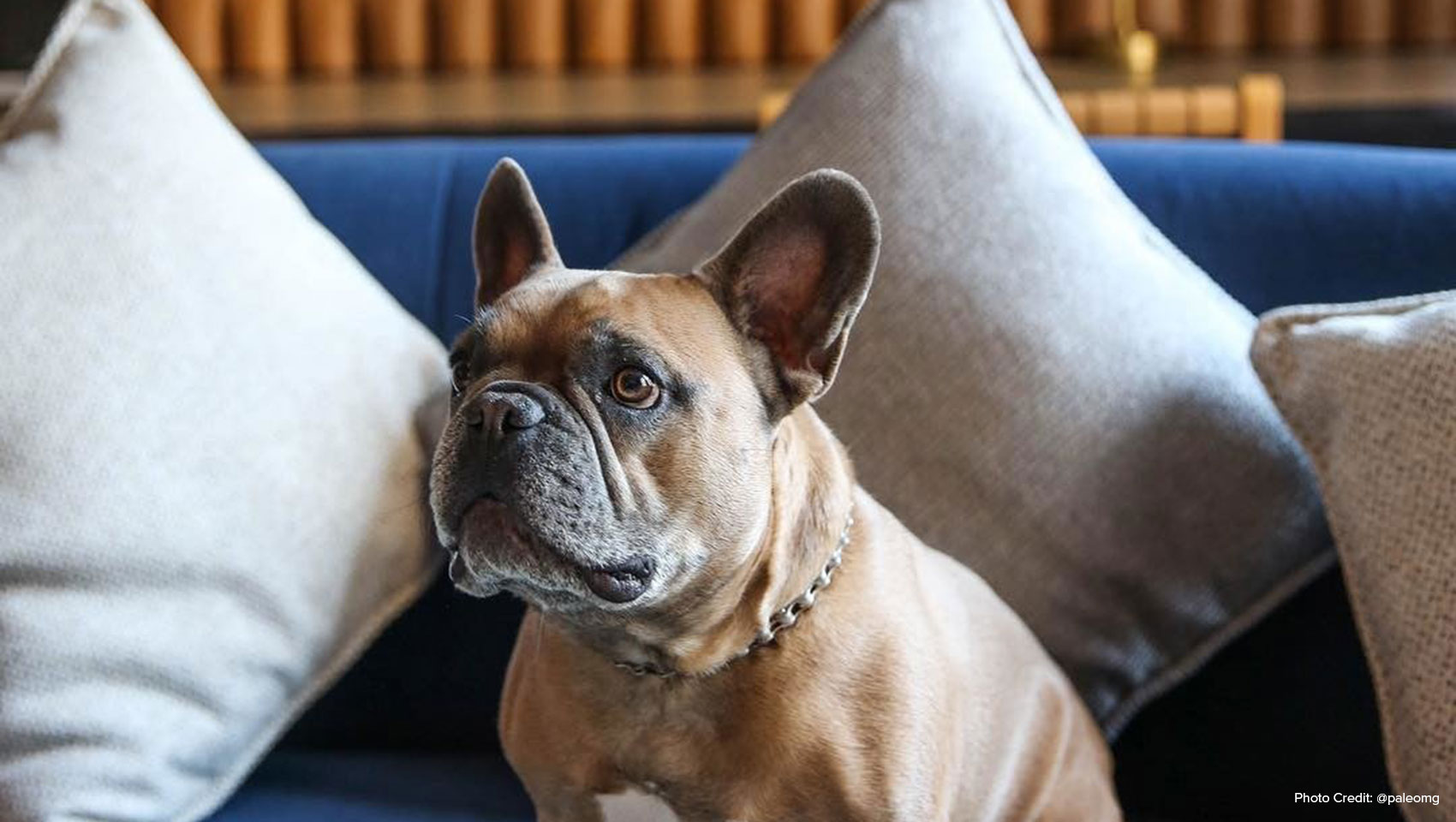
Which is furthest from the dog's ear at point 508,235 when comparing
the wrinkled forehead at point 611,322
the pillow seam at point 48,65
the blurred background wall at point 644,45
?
the blurred background wall at point 644,45

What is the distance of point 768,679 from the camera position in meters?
1.29

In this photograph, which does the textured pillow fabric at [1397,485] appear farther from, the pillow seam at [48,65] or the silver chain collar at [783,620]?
the pillow seam at [48,65]

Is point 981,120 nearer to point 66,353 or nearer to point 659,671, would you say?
point 659,671

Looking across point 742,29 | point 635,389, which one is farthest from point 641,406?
point 742,29

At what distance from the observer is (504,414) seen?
1165 millimetres

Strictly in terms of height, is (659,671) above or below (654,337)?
below

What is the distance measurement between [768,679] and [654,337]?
265 millimetres

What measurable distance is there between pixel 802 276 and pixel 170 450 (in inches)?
23.3

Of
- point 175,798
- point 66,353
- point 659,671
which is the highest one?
point 66,353

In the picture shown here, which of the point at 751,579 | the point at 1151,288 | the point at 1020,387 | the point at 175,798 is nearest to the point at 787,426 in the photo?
the point at 751,579

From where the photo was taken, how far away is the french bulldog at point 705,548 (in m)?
1.19

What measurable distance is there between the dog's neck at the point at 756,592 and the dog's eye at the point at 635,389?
4.8 inches

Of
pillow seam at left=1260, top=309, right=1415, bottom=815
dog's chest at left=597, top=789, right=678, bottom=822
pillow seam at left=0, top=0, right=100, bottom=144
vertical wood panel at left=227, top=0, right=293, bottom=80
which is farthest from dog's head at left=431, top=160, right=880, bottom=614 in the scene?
vertical wood panel at left=227, top=0, right=293, bottom=80

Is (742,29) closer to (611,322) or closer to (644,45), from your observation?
(644,45)
